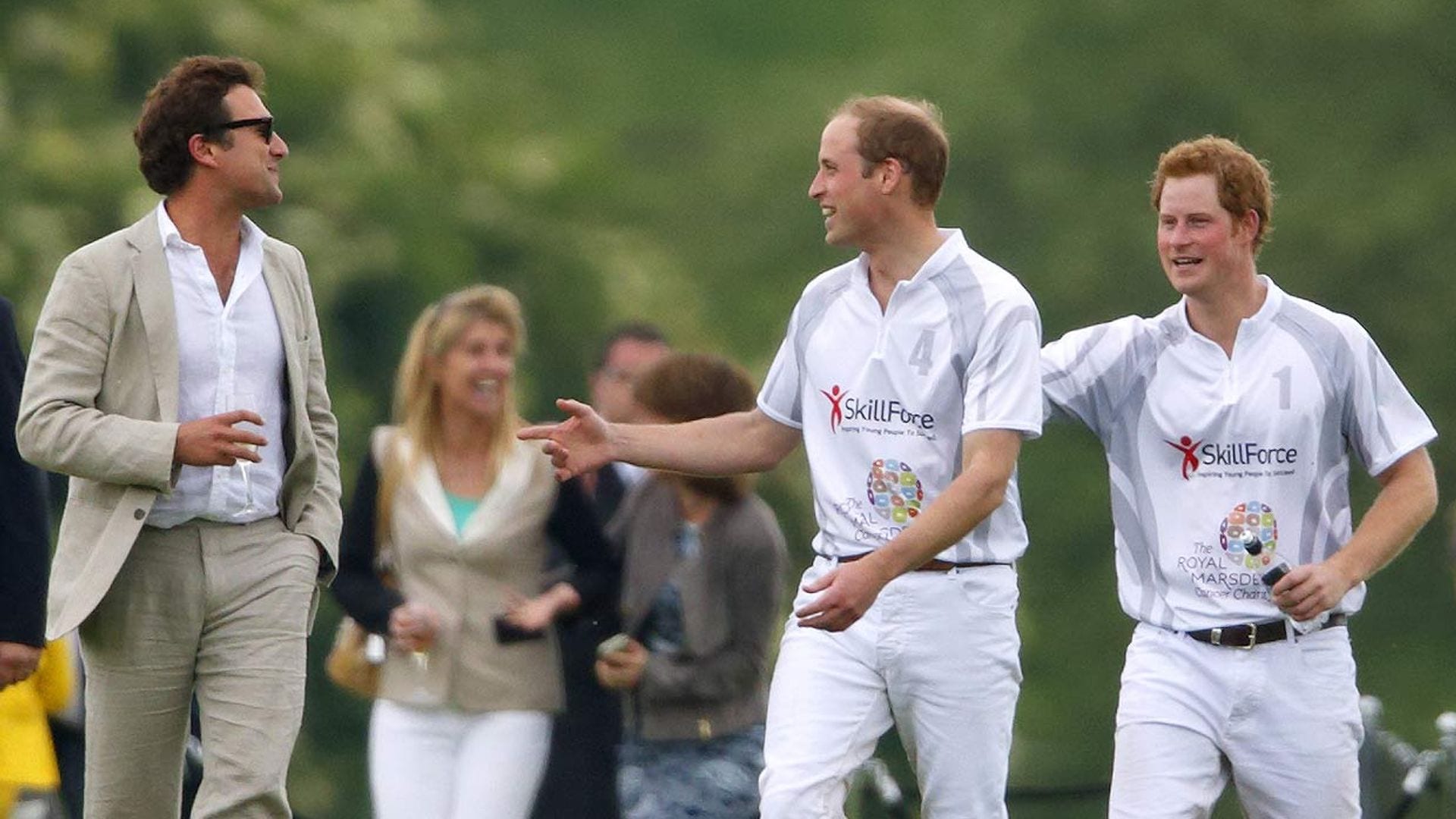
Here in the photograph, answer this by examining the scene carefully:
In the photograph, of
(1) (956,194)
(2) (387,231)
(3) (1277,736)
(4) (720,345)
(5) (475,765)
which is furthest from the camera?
(1) (956,194)

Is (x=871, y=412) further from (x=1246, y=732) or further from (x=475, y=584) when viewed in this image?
(x=475, y=584)

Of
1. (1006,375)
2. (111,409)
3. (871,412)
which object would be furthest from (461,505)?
(1006,375)

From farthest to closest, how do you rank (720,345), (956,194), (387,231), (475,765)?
(956,194)
(720,345)
(387,231)
(475,765)

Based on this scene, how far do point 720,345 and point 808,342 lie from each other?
431 inches

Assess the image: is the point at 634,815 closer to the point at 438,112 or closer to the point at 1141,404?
the point at 1141,404

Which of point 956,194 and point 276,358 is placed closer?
point 276,358

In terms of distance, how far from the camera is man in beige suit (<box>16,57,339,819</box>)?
746cm

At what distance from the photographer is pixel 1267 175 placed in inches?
317

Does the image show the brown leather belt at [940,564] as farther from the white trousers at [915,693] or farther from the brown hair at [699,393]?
the brown hair at [699,393]

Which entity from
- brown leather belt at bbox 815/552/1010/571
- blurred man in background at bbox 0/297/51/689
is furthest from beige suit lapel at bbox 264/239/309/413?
brown leather belt at bbox 815/552/1010/571

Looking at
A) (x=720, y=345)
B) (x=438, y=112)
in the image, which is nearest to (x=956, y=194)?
(x=720, y=345)

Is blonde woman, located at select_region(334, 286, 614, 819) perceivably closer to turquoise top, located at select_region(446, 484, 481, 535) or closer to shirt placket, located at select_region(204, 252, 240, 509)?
turquoise top, located at select_region(446, 484, 481, 535)

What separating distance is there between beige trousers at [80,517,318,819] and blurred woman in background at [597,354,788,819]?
1.59m

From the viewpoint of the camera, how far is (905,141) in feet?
25.8
